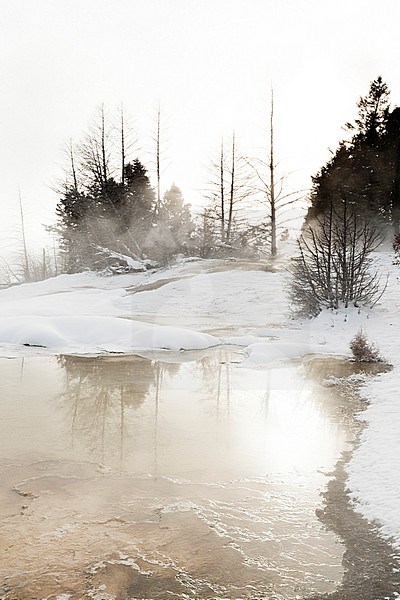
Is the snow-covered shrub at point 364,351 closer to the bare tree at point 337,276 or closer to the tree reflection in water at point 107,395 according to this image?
the bare tree at point 337,276

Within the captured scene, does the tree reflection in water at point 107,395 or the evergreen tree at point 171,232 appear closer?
the tree reflection in water at point 107,395

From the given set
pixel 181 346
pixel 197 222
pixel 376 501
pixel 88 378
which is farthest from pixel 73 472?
pixel 197 222

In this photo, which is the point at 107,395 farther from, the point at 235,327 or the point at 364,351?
the point at 235,327

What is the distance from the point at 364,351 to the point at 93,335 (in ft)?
22.0

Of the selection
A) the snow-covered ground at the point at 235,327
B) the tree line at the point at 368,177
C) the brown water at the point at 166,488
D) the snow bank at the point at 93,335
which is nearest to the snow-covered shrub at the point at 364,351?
the snow-covered ground at the point at 235,327

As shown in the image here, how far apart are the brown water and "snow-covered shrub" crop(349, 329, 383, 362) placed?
7.48 feet

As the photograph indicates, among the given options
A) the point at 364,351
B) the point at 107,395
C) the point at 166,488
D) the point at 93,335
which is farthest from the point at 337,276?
the point at 166,488

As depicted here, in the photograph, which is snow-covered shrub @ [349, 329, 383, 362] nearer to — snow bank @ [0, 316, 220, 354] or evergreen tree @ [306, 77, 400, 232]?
snow bank @ [0, 316, 220, 354]

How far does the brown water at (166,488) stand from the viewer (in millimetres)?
3758

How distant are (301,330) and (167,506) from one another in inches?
397

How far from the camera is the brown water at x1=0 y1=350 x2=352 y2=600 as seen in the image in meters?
3.76

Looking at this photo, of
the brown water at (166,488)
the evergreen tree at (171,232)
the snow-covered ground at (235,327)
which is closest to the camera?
the brown water at (166,488)

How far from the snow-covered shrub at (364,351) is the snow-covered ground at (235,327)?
0.79 feet

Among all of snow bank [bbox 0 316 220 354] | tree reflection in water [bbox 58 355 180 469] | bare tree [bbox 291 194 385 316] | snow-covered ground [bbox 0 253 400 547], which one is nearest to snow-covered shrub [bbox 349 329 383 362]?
snow-covered ground [bbox 0 253 400 547]
